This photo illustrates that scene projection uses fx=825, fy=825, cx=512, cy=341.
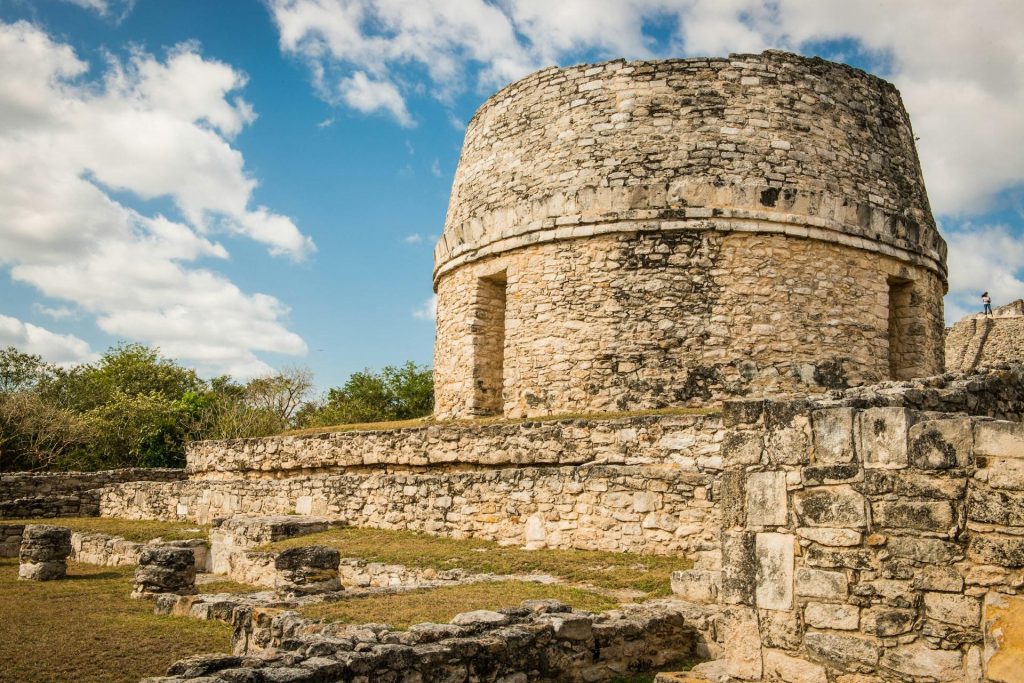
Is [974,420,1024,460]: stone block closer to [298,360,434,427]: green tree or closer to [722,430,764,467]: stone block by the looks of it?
[722,430,764,467]: stone block

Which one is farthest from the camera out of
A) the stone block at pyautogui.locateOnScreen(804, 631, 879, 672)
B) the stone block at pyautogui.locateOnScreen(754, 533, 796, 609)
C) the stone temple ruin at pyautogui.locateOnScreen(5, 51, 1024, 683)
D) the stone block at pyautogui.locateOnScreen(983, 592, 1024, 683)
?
the stone temple ruin at pyautogui.locateOnScreen(5, 51, 1024, 683)

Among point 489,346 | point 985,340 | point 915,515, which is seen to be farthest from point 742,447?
point 985,340

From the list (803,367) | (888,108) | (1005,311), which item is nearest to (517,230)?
(803,367)

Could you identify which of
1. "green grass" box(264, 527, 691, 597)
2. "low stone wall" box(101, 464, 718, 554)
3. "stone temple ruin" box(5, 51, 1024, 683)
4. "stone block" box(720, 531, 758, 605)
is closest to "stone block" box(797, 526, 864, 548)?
"stone block" box(720, 531, 758, 605)

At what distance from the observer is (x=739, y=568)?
433cm

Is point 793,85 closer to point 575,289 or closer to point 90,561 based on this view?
point 575,289

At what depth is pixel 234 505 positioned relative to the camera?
48.4 feet

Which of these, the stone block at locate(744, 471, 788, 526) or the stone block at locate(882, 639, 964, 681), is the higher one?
the stone block at locate(744, 471, 788, 526)

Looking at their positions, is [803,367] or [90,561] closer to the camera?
[803,367]

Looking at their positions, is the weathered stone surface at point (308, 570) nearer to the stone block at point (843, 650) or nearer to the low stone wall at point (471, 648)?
the low stone wall at point (471, 648)

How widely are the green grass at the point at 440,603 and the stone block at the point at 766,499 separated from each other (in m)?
2.47

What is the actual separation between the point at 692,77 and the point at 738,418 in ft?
31.0

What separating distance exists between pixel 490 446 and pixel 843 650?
7.25 metres

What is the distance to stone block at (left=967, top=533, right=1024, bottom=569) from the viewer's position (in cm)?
360
